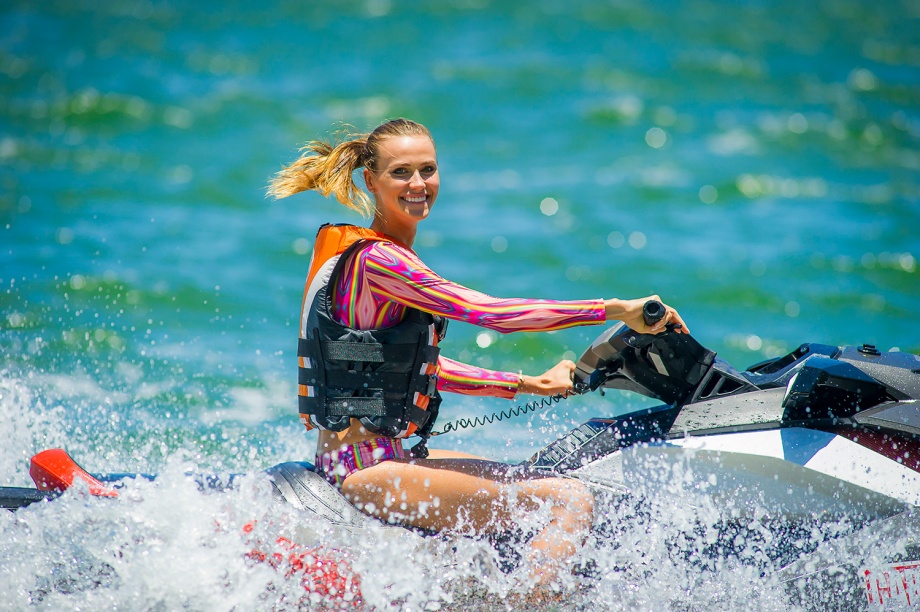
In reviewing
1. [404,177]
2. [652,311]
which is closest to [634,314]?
[652,311]

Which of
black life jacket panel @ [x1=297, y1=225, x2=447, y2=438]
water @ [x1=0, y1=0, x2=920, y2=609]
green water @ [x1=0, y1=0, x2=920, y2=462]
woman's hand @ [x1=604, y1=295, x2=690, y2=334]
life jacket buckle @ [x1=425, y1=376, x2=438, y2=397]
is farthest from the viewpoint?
green water @ [x1=0, y1=0, x2=920, y2=462]

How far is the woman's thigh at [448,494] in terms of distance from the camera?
279 centimetres

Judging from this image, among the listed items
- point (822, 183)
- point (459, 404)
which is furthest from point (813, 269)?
point (459, 404)

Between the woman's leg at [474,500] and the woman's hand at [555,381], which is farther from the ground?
the woman's hand at [555,381]

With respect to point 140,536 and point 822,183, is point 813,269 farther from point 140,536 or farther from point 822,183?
point 140,536

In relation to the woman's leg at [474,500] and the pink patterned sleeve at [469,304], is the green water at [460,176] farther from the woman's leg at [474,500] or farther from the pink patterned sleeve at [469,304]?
the pink patterned sleeve at [469,304]

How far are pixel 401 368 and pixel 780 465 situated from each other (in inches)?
43.4

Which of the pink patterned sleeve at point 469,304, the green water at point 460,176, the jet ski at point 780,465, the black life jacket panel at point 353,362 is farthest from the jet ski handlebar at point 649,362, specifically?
the green water at point 460,176

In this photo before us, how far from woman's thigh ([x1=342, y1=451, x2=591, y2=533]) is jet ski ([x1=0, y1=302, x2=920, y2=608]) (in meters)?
0.07

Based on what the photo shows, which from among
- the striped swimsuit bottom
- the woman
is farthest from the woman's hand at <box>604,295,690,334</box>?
the striped swimsuit bottom

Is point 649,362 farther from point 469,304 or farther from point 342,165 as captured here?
point 342,165

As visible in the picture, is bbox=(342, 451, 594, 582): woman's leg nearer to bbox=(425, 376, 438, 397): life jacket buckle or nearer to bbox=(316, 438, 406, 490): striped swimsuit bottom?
bbox=(316, 438, 406, 490): striped swimsuit bottom

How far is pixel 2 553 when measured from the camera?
2.76 metres

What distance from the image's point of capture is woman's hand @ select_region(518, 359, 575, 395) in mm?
3213
